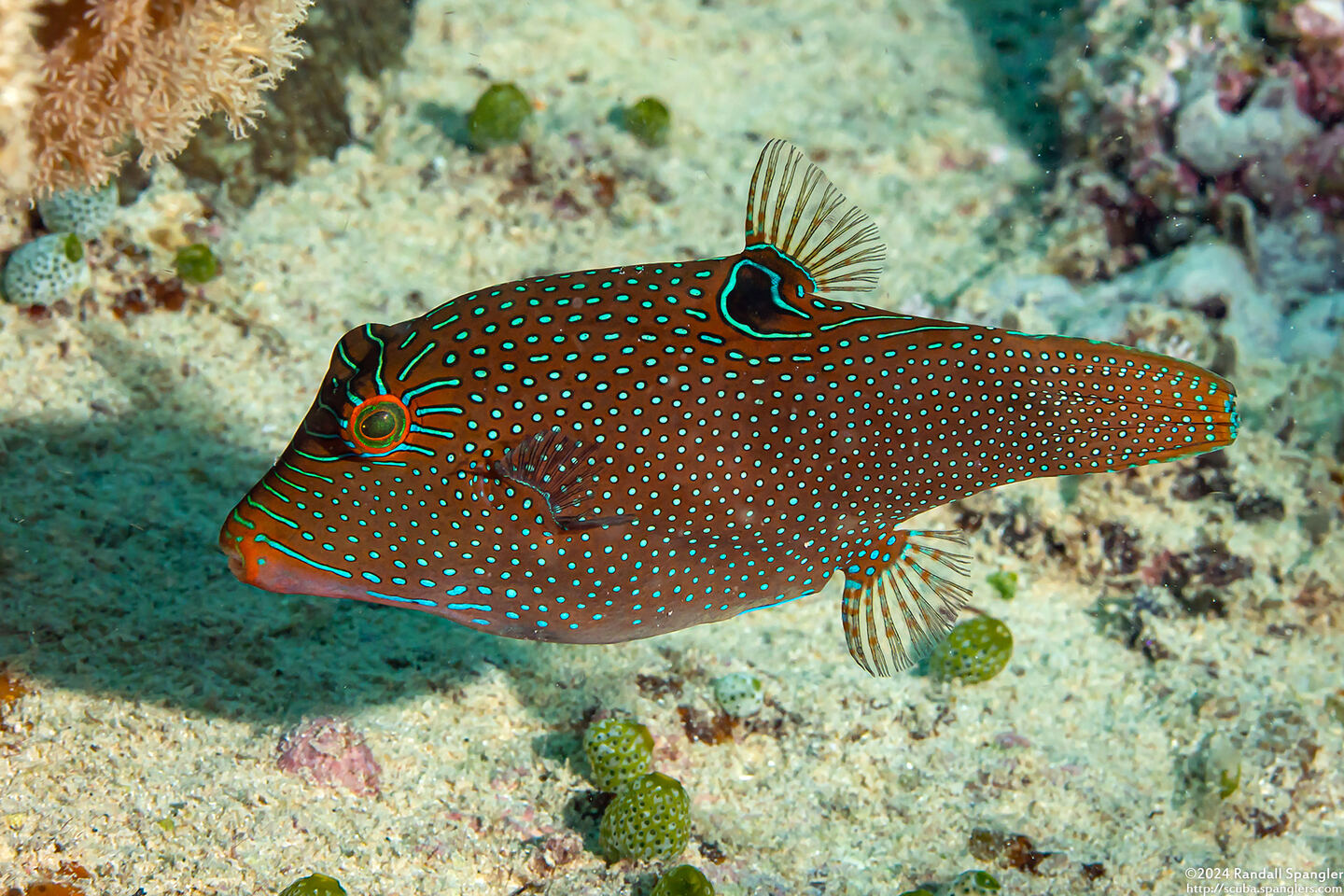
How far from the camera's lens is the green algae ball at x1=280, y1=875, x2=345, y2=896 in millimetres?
3129

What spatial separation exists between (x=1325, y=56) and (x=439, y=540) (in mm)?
7742

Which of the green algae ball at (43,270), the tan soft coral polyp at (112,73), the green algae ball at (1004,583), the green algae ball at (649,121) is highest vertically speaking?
the green algae ball at (649,121)

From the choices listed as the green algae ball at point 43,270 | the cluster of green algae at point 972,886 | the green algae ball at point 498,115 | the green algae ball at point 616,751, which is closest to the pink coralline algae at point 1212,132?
the green algae ball at point 498,115

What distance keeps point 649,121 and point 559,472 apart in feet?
15.3

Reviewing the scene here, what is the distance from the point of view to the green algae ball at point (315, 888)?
3.13m

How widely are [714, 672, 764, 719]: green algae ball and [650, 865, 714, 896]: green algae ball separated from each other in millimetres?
1057

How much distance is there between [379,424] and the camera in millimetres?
2797

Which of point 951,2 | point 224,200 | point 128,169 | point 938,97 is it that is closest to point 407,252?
point 224,200

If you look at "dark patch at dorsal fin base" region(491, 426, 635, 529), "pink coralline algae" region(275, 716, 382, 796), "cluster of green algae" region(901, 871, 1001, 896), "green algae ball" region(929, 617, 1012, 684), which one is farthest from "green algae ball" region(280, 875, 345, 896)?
"green algae ball" region(929, 617, 1012, 684)

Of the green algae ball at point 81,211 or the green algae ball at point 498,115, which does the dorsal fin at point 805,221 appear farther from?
the green algae ball at point 81,211

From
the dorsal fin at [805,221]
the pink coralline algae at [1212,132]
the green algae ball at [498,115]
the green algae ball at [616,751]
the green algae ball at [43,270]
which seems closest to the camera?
the dorsal fin at [805,221]

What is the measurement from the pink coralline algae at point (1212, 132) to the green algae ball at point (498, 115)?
417cm

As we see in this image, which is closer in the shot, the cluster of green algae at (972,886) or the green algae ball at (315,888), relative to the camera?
the green algae ball at (315,888)

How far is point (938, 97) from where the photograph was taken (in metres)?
8.31
